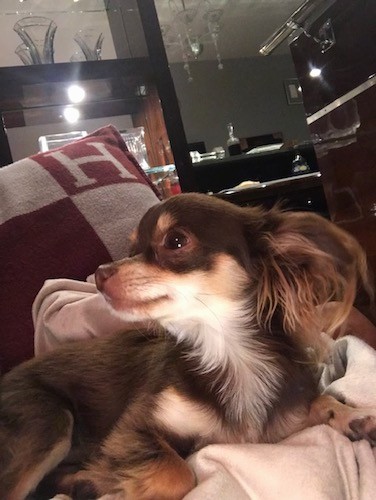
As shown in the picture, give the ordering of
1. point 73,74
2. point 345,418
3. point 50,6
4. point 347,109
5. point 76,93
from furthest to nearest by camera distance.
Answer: point 50,6 → point 76,93 → point 73,74 → point 347,109 → point 345,418

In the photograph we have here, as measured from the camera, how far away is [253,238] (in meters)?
0.99

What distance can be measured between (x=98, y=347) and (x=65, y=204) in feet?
1.48

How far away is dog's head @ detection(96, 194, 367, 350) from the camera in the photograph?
918mm

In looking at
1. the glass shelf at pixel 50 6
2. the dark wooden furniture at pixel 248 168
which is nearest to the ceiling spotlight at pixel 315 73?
the glass shelf at pixel 50 6

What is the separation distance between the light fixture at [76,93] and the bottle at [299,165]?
63.6 inches

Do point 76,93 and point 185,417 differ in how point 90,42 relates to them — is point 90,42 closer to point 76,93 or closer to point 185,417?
point 76,93

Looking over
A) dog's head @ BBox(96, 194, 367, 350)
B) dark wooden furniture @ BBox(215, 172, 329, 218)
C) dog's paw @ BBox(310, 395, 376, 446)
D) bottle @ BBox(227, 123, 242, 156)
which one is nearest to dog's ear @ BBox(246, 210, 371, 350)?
dog's head @ BBox(96, 194, 367, 350)

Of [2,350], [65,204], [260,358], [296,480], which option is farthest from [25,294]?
[296,480]

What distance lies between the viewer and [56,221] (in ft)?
4.57

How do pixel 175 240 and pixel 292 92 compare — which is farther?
pixel 292 92

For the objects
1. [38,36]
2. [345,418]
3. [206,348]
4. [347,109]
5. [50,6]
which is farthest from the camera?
[50,6]

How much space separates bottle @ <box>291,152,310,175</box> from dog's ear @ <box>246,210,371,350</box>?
2.72m

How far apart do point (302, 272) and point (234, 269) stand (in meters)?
0.12

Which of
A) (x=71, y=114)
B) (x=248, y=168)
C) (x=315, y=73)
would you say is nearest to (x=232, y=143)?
(x=248, y=168)
